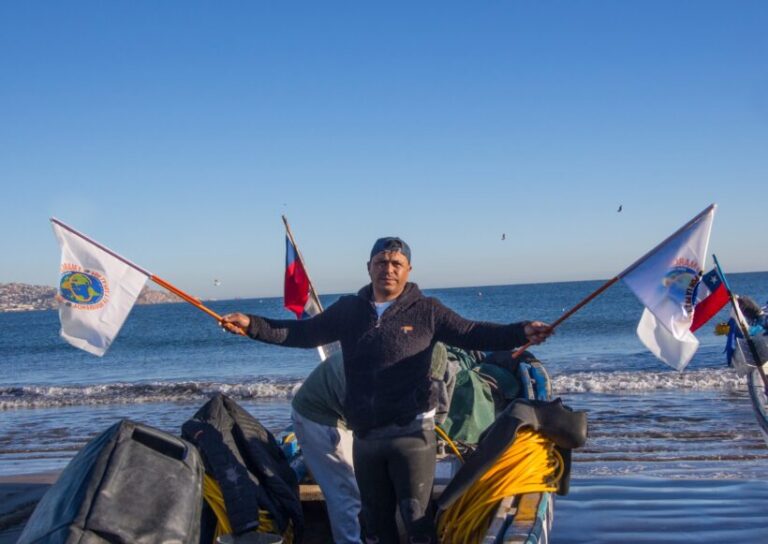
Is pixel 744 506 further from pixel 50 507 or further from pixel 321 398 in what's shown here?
pixel 50 507

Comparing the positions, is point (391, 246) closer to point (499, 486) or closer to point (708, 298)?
point (499, 486)

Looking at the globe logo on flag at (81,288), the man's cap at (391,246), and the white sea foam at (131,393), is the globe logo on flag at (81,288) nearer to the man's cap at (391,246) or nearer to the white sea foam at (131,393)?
the man's cap at (391,246)

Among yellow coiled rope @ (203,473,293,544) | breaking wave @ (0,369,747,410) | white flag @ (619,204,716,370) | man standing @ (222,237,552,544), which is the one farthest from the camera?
A: breaking wave @ (0,369,747,410)

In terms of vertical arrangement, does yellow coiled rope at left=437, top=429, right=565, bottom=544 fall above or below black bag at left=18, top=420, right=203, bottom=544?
below

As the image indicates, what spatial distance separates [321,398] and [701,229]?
8.98 ft

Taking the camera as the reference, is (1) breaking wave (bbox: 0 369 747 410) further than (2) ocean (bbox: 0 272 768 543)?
Yes

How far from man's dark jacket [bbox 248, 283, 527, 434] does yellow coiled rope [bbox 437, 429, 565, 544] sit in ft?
2.05

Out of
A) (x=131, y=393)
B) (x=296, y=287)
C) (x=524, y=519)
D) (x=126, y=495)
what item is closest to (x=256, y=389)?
(x=131, y=393)

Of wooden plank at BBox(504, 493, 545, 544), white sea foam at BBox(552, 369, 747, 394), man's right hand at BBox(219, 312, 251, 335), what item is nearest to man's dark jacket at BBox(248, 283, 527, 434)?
man's right hand at BBox(219, 312, 251, 335)

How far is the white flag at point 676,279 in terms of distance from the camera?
17.8 feet

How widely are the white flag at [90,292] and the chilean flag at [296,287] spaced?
2685 mm

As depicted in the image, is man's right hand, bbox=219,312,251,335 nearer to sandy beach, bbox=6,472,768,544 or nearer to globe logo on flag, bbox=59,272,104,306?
globe logo on flag, bbox=59,272,104,306

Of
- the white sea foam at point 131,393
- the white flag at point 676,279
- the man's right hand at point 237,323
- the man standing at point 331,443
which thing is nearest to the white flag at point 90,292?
the man's right hand at point 237,323

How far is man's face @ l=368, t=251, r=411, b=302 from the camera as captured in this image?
4.18 meters
